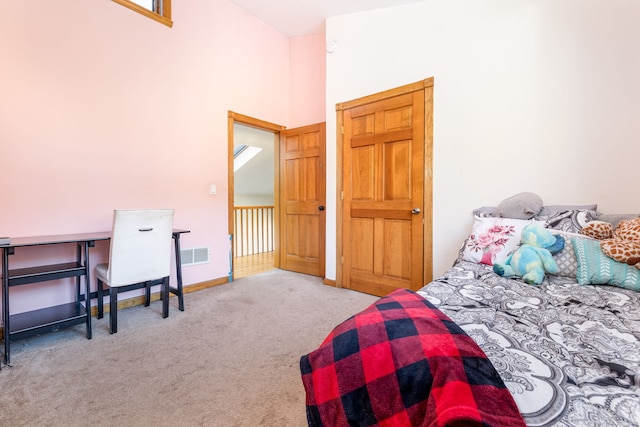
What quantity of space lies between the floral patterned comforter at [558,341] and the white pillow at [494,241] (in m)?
0.33

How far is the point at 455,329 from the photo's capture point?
79 cm

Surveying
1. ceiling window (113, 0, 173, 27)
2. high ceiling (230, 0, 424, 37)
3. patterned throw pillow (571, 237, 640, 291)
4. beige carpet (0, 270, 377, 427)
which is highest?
high ceiling (230, 0, 424, 37)

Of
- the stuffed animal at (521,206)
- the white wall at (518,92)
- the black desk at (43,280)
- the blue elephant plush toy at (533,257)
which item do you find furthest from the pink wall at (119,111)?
the blue elephant plush toy at (533,257)

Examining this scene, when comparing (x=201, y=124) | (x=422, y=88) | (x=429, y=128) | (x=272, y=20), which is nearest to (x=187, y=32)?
(x=201, y=124)

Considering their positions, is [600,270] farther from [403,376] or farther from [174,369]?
[174,369]

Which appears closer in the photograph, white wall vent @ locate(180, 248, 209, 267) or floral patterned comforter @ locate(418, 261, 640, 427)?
floral patterned comforter @ locate(418, 261, 640, 427)

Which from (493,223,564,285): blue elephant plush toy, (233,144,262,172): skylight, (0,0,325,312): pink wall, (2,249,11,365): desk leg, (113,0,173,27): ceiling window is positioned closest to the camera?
(493,223,564,285): blue elephant plush toy

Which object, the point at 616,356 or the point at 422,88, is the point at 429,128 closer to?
the point at 422,88

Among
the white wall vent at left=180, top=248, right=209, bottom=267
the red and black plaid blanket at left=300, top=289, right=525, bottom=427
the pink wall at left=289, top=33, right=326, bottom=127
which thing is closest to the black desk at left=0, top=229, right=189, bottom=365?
the white wall vent at left=180, top=248, right=209, bottom=267

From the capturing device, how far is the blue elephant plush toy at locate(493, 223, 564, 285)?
1.50 metres

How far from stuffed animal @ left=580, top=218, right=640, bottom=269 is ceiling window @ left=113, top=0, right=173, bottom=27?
4.00 metres

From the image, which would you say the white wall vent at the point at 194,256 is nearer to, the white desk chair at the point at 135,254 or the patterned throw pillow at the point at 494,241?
the white desk chair at the point at 135,254

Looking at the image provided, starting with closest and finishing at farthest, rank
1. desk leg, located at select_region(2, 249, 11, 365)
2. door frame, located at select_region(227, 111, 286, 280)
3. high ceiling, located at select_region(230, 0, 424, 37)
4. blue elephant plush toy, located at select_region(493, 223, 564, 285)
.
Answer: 1. blue elephant plush toy, located at select_region(493, 223, 564, 285)
2. desk leg, located at select_region(2, 249, 11, 365)
3. high ceiling, located at select_region(230, 0, 424, 37)
4. door frame, located at select_region(227, 111, 286, 280)

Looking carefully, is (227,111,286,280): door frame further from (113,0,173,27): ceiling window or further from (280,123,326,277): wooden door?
(113,0,173,27): ceiling window
